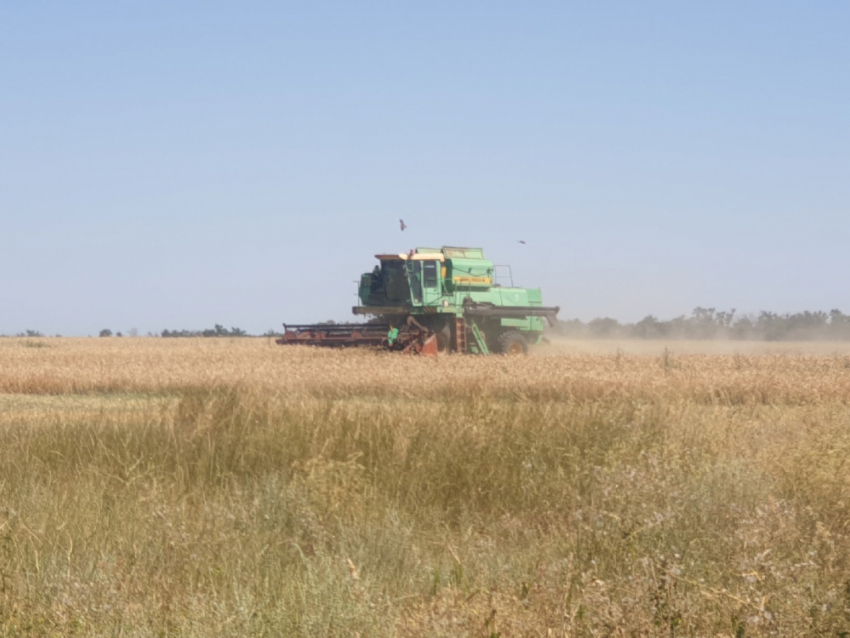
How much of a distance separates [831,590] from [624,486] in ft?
6.55

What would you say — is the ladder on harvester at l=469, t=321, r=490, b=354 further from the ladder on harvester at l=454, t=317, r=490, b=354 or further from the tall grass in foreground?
the tall grass in foreground

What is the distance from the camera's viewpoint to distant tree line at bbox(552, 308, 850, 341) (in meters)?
61.0

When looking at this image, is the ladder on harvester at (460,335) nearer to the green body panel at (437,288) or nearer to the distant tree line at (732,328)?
the green body panel at (437,288)

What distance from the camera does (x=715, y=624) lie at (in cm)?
490

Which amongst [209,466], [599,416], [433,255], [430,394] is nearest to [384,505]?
[209,466]

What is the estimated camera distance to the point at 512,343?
3278 centimetres

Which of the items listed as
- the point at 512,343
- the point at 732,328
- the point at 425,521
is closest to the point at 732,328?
the point at 732,328

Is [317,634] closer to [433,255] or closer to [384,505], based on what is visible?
[384,505]

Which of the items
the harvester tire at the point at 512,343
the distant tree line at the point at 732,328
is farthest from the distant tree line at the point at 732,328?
the harvester tire at the point at 512,343

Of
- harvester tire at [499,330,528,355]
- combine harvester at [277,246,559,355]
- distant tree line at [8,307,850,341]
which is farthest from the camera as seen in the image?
distant tree line at [8,307,850,341]

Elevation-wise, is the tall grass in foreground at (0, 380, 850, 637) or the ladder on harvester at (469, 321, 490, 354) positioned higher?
the ladder on harvester at (469, 321, 490, 354)

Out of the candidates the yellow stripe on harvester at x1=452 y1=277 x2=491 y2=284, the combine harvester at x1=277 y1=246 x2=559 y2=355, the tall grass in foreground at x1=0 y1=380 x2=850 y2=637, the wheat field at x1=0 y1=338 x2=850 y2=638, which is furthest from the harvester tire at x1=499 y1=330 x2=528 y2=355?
the tall grass in foreground at x1=0 y1=380 x2=850 y2=637

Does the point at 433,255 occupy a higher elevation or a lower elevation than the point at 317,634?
higher

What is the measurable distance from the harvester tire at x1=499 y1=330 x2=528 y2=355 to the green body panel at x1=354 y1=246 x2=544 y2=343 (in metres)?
0.39
